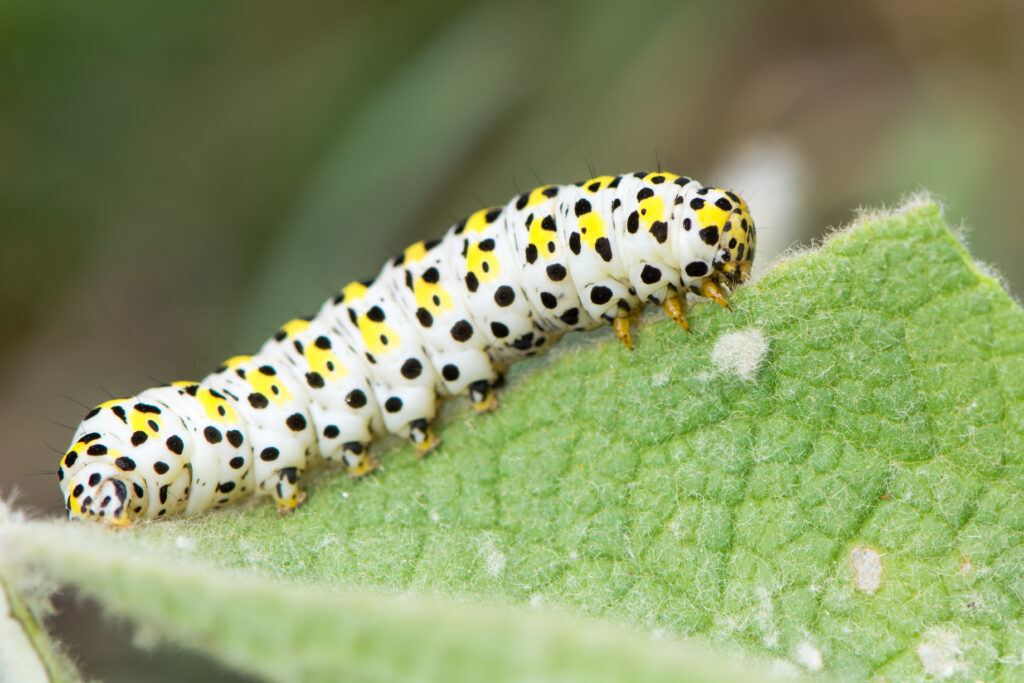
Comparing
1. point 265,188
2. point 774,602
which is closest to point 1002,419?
point 774,602

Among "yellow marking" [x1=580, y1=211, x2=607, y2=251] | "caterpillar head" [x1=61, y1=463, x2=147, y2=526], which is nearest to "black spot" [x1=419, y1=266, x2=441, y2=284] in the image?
"yellow marking" [x1=580, y1=211, x2=607, y2=251]

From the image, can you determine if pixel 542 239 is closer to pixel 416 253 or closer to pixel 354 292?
pixel 416 253

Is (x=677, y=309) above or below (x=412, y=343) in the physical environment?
below

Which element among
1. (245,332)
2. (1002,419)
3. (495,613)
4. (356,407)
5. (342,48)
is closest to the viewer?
(495,613)

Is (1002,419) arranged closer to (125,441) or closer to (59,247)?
(125,441)

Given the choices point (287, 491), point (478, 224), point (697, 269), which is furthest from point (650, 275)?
Result: point (287, 491)
